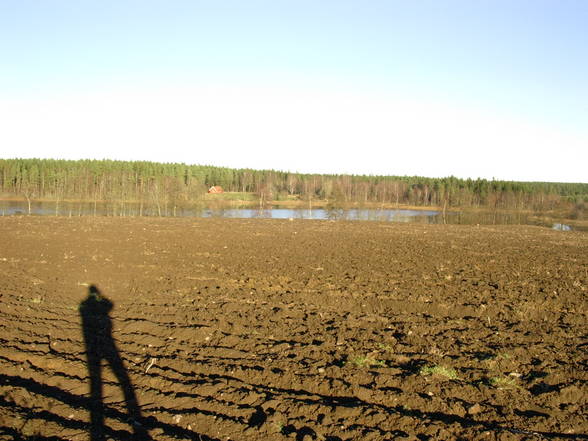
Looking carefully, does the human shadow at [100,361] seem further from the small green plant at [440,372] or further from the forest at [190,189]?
the forest at [190,189]

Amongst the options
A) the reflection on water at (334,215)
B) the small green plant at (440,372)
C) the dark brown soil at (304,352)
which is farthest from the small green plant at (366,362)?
the reflection on water at (334,215)

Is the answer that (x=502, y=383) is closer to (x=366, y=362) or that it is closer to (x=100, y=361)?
(x=366, y=362)

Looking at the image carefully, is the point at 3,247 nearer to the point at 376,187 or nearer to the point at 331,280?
the point at 331,280

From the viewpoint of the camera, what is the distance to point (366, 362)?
745cm

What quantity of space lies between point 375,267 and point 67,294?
10969mm

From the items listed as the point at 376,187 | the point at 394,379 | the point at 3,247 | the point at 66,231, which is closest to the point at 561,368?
the point at 394,379

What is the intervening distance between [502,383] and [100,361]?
6.42 meters

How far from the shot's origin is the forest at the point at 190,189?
242ft

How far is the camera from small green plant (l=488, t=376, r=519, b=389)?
6613 mm

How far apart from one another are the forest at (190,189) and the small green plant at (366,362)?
57258 millimetres

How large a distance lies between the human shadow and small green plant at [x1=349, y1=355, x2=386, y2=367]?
3.46 m

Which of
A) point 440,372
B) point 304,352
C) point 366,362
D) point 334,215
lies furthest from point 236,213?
point 440,372

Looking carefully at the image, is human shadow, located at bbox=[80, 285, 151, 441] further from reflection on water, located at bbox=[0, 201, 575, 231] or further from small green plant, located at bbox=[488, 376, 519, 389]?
reflection on water, located at bbox=[0, 201, 575, 231]

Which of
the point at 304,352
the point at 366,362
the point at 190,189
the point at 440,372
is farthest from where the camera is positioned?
the point at 190,189
